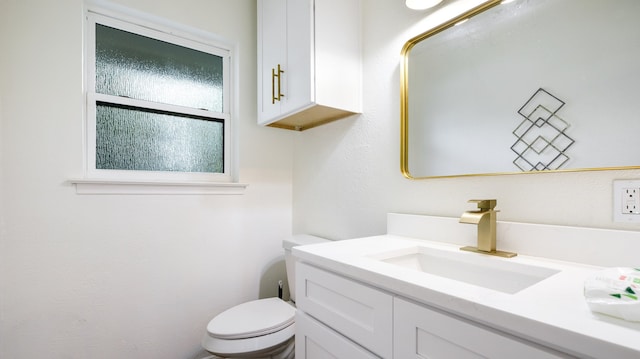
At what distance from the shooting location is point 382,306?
0.66m

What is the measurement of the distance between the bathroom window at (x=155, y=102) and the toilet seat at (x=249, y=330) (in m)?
0.81

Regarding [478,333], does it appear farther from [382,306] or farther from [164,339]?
[164,339]

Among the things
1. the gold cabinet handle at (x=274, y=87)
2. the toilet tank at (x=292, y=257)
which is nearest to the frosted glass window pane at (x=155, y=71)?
the gold cabinet handle at (x=274, y=87)

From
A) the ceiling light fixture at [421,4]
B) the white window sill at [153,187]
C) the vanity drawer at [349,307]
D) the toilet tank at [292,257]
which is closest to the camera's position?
the vanity drawer at [349,307]

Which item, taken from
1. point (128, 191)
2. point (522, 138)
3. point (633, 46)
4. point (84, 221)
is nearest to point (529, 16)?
point (633, 46)

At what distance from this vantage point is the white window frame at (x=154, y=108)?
55.1 inches

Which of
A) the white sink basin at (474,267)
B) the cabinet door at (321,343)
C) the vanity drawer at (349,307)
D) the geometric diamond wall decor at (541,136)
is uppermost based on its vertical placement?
the geometric diamond wall decor at (541,136)

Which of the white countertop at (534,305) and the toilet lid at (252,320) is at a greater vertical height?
the white countertop at (534,305)

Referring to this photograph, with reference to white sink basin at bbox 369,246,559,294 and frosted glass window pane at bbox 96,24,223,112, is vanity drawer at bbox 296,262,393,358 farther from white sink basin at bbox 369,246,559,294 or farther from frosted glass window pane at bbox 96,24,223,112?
frosted glass window pane at bbox 96,24,223,112

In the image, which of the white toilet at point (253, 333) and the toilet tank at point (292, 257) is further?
the toilet tank at point (292, 257)

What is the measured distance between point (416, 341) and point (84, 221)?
1.52 m

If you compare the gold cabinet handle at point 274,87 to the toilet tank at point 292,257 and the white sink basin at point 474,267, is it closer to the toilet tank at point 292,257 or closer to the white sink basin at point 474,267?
the toilet tank at point 292,257

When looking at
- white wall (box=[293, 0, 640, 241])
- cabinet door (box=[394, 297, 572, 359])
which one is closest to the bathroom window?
white wall (box=[293, 0, 640, 241])

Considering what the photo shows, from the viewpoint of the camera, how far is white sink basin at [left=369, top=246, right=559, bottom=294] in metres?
0.75
